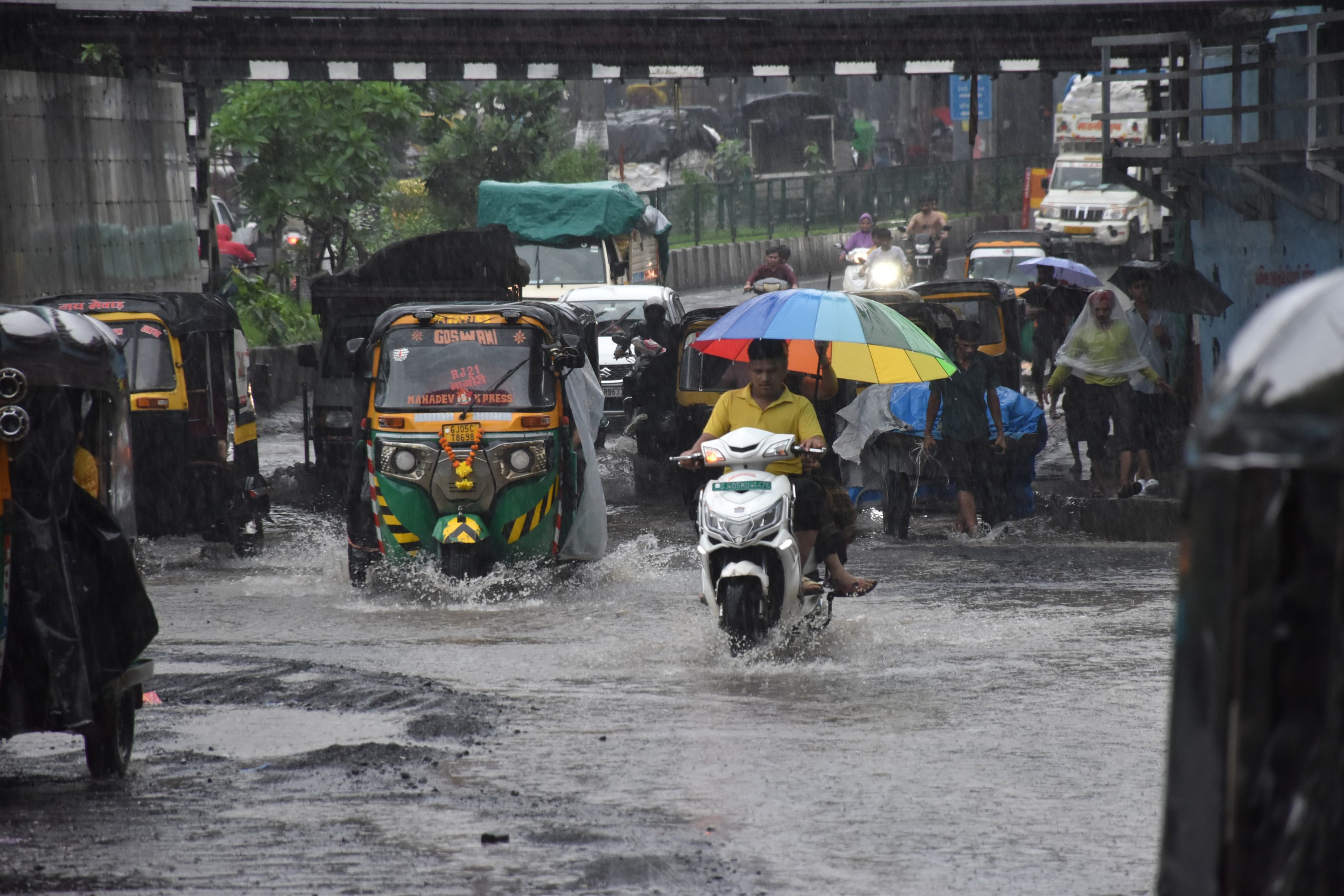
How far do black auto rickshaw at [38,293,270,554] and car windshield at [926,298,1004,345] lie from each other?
27.1ft

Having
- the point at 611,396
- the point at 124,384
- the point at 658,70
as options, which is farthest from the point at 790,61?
the point at 124,384

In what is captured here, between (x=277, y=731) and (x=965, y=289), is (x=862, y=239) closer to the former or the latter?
(x=965, y=289)

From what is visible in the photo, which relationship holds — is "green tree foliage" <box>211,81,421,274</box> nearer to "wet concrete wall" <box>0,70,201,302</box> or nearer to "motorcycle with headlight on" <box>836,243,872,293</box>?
"wet concrete wall" <box>0,70,201,302</box>

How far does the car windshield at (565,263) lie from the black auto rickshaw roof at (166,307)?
13.5 metres

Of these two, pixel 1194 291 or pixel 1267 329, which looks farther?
pixel 1194 291

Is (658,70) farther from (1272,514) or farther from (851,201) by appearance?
(851,201)

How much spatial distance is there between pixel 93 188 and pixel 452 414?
8207 mm

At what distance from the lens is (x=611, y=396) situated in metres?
22.0

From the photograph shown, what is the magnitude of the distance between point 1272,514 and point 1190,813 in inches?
20.6

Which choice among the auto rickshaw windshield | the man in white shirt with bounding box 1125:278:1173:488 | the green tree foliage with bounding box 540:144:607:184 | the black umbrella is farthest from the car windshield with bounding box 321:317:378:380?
the green tree foliage with bounding box 540:144:607:184

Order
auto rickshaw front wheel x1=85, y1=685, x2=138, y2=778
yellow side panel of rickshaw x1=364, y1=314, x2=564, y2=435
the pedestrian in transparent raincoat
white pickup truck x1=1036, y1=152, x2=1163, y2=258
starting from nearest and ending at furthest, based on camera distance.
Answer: auto rickshaw front wheel x1=85, y1=685, x2=138, y2=778, yellow side panel of rickshaw x1=364, y1=314, x2=564, y2=435, the pedestrian in transparent raincoat, white pickup truck x1=1036, y1=152, x2=1163, y2=258

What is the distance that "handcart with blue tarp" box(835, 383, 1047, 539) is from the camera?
14359 mm

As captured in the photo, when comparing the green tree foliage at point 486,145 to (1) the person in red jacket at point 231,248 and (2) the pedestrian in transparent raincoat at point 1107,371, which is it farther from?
(2) the pedestrian in transparent raincoat at point 1107,371

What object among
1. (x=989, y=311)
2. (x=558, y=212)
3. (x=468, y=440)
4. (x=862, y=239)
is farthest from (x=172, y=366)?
(x=862, y=239)
